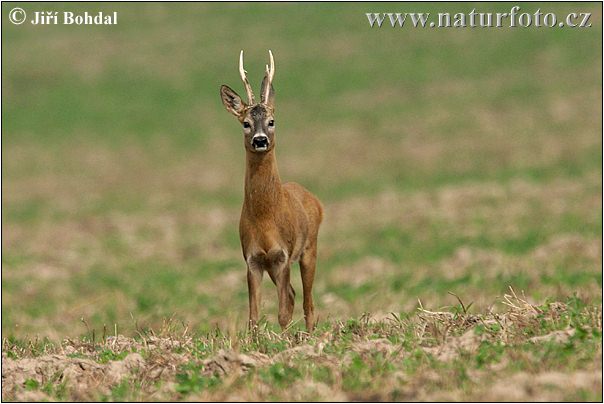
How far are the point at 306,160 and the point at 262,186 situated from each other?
26.3m

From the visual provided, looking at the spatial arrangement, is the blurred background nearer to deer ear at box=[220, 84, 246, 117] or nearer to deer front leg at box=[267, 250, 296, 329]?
deer front leg at box=[267, 250, 296, 329]

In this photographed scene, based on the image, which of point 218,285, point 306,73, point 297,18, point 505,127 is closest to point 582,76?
point 505,127

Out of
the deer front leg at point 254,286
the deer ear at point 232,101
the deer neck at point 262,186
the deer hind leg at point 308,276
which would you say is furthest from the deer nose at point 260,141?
the deer hind leg at point 308,276

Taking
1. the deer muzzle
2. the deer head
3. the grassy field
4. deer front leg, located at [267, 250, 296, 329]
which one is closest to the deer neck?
the deer head

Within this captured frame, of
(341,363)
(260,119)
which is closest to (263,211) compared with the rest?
(260,119)

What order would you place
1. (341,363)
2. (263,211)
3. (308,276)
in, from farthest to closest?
(308,276)
(263,211)
(341,363)

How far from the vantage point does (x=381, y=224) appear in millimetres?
24188

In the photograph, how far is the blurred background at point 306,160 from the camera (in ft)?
57.2

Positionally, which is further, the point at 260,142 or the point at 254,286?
the point at 254,286

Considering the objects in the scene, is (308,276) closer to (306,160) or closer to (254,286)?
(254,286)

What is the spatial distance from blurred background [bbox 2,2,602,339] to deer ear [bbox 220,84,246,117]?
2109 millimetres

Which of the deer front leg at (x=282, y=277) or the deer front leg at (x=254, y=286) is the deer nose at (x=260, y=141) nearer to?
the deer front leg at (x=282, y=277)

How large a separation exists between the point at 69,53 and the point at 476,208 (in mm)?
34971

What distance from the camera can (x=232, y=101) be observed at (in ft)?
31.7
